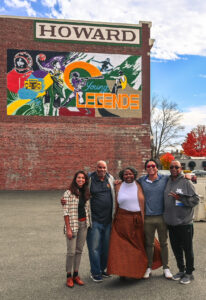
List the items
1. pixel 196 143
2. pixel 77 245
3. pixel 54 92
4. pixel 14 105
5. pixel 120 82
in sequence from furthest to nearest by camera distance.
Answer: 1. pixel 196 143
2. pixel 120 82
3. pixel 54 92
4. pixel 14 105
5. pixel 77 245

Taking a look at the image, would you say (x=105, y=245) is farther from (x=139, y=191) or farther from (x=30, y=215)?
(x=30, y=215)

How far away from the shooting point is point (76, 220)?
15.0 feet

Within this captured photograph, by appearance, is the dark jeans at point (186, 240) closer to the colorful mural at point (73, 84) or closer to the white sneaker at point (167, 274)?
the white sneaker at point (167, 274)

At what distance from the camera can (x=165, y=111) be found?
46500 millimetres

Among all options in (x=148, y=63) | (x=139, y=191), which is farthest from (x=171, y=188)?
(x=148, y=63)

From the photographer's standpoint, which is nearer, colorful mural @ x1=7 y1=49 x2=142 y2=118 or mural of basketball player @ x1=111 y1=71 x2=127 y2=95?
colorful mural @ x1=7 y1=49 x2=142 y2=118

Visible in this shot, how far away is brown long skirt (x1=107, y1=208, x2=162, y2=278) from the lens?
14.9ft

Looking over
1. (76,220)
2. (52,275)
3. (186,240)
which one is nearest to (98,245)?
(76,220)

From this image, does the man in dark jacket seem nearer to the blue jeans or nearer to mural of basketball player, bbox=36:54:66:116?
the blue jeans

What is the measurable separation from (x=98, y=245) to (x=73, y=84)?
15.1 metres

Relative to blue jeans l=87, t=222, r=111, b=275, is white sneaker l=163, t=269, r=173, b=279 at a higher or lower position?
lower

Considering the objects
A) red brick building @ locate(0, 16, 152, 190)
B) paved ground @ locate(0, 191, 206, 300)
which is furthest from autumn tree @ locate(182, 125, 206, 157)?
paved ground @ locate(0, 191, 206, 300)

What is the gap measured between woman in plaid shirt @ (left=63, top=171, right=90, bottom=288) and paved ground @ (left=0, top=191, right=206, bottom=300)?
0.32 m

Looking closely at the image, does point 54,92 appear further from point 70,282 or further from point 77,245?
point 70,282
